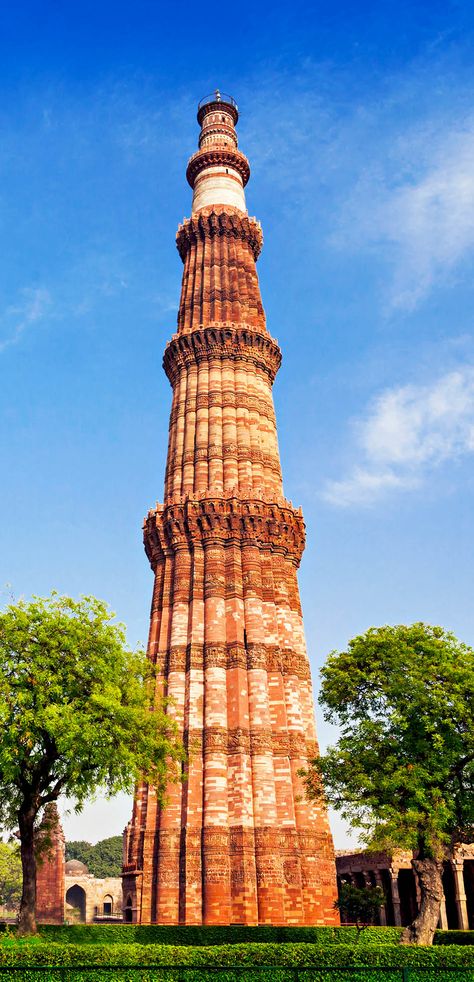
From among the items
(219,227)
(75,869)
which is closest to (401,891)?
(219,227)

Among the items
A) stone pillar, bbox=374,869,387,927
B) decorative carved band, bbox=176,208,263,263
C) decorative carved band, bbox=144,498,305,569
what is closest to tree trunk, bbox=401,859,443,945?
decorative carved band, bbox=144,498,305,569

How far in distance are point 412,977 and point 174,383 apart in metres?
36.3

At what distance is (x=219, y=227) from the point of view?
170 ft

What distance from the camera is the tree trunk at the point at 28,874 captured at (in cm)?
2380

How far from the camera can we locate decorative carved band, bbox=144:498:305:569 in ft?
130

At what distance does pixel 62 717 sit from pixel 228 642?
12554 mm

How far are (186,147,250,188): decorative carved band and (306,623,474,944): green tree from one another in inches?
1567

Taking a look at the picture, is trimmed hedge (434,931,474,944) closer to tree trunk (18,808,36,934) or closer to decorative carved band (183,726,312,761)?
decorative carved band (183,726,312,761)

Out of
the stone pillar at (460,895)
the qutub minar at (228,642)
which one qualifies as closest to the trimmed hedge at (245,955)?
the qutub minar at (228,642)

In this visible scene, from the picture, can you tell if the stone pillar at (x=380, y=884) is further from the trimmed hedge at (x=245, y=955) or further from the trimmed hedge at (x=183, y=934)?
the trimmed hedge at (x=245, y=955)

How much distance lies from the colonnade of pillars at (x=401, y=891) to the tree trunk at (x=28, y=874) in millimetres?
22983

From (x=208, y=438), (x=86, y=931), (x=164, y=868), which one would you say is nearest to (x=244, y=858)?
(x=164, y=868)

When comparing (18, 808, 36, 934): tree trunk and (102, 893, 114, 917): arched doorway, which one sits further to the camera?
(102, 893, 114, 917): arched doorway

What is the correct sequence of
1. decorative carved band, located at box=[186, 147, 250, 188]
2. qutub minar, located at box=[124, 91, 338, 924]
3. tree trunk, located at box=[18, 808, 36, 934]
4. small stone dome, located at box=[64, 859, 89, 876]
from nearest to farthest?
tree trunk, located at box=[18, 808, 36, 934], qutub minar, located at box=[124, 91, 338, 924], decorative carved band, located at box=[186, 147, 250, 188], small stone dome, located at box=[64, 859, 89, 876]
